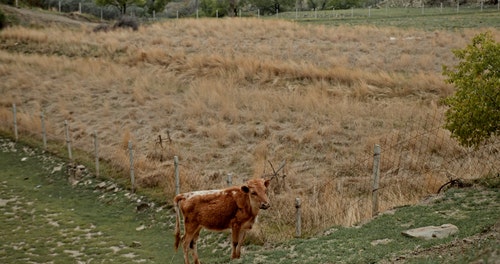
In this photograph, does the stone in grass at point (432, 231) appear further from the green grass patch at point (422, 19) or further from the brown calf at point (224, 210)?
the green grass patch at point (422, 19)

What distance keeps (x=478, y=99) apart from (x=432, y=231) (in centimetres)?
403

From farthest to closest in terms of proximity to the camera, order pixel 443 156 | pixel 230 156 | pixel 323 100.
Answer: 1. pixel 323 100
2. pixel 230 156
3. pixel 443 156

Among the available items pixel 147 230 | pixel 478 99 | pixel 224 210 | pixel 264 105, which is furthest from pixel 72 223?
pixel 478 99

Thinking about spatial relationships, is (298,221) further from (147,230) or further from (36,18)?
(36,18)

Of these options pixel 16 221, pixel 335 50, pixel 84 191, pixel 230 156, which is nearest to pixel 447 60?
pixel 335 50

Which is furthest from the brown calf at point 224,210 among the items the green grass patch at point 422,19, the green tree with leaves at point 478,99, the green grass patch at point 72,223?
the green grass patch at point 422,19

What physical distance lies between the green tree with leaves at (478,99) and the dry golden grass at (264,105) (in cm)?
176

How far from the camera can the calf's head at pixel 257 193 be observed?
29.9 ft

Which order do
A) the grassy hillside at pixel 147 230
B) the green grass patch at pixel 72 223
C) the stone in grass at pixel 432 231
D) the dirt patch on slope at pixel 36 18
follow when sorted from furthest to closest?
the dirt patch on slope at pixel 36 18 < the green grass patch at pixel 72 223 < the stone in grass at pixel 432 231 < the grassy hillside at pixel 147 230

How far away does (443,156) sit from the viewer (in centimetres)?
1602

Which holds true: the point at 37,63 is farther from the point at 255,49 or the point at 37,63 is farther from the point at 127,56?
the point at 255,49

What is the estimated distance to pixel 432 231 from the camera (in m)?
9.14

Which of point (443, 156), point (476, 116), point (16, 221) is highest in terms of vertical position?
point (476, 116)

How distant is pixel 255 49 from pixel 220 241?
2253 cm
